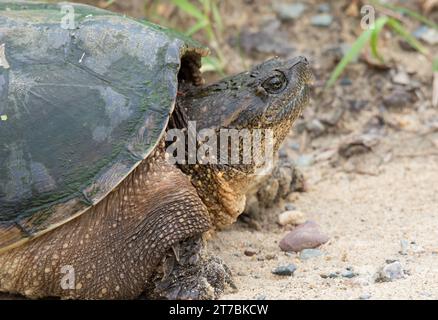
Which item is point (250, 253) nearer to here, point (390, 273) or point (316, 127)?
point (390, 273)

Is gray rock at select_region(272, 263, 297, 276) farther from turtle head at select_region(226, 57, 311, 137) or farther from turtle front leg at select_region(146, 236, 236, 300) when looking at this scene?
turtle head at select_region(226, 57, 311, 137)

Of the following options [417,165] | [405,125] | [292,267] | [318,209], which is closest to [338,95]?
[405,125]

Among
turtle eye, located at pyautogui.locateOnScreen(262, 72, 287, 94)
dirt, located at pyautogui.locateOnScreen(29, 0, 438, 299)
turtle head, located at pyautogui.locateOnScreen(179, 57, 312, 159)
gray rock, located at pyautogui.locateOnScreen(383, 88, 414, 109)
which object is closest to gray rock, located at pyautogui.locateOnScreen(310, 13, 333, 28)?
dirt, located at pyautogui.locateOnScreen(29, 0, 438, 299)

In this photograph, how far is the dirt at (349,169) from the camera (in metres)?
3.21

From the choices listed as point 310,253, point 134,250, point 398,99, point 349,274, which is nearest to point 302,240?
point 310,253

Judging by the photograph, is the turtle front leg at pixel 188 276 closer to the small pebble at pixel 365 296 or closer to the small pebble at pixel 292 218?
the small pebble at pixel 365 296

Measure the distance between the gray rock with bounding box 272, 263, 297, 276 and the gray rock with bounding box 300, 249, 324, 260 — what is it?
7.3 inches

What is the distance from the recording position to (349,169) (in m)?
4.71

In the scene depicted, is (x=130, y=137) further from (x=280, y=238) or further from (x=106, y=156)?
(x=280, y=238)

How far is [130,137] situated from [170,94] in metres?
0.28

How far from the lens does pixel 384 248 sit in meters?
3.53

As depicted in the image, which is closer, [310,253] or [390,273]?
[390,273]

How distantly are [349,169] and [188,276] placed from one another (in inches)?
75.9

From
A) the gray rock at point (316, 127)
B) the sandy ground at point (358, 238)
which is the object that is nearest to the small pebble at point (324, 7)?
the gray rock at point (316, 127)
